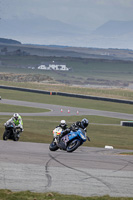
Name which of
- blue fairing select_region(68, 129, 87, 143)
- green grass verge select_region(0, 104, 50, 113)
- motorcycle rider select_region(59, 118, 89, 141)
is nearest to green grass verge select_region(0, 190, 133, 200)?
blue fairing select_region(68, 129, 87, 143)

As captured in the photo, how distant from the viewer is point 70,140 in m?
20.1

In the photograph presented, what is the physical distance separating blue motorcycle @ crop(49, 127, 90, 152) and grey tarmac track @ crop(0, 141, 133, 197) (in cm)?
36

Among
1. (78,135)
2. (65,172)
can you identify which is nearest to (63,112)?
(78,135)

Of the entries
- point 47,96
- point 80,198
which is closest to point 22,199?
point 80,198

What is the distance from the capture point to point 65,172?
1539 centimetres

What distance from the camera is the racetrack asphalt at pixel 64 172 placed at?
525 inches

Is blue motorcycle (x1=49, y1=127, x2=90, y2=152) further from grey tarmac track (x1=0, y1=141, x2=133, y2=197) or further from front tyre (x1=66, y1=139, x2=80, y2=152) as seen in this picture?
grey tarmac track (x1=0, y1=141, x2=133, y2=197)

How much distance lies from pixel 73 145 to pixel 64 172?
4854mm

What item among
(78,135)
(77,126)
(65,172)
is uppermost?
(77,126)

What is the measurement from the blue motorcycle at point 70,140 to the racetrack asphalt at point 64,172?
313 mm

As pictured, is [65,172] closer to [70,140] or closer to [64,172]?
[64,172]

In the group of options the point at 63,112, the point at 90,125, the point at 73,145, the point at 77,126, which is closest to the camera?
the point at 77,126

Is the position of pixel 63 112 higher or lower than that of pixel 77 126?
lower

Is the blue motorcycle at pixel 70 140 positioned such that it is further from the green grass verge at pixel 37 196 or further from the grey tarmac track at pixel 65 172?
the green grass verge at pixel 37 196
